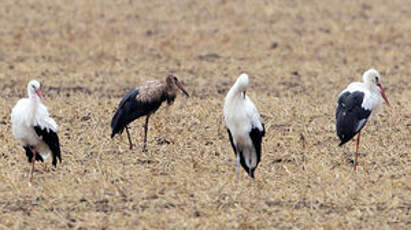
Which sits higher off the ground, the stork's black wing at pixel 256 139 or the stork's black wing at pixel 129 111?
the stork's black wing at pixel 129 111

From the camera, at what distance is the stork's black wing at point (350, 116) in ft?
27.6

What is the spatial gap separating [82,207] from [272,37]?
11.6m

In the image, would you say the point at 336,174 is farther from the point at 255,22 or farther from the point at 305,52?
the point at 255,22

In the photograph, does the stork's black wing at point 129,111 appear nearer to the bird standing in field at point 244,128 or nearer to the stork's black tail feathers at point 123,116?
the stork's black tail feathers at point 123,116

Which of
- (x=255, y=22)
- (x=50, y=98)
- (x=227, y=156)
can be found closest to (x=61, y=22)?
(x=255, y=22)

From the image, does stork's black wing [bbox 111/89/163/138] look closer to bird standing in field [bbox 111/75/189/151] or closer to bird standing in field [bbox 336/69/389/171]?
bird standing in field [bbox 111/75/189/151]

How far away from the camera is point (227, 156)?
350 inches

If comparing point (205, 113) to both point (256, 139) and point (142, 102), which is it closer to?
point (142, 102)

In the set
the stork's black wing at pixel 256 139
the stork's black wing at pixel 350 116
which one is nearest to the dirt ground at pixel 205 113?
the stork's black wing at pixel 256 139

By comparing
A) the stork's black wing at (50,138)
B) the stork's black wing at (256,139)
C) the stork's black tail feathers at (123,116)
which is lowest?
the stork's black wing at (256,139)

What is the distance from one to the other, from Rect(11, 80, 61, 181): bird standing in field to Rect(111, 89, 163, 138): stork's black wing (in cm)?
127

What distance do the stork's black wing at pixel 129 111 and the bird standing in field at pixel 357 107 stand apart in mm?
2219

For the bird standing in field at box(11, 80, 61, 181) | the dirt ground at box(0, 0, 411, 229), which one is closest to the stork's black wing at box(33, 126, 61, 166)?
the bird standing in field at box(11, 80, 61, 181)

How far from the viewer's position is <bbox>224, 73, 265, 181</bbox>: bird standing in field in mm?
7914
